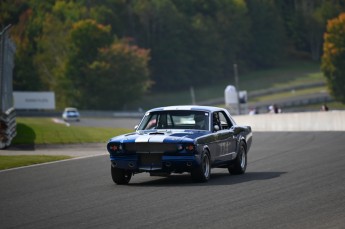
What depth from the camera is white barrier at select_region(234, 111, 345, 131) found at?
46.1 metres

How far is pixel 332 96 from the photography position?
107 metres

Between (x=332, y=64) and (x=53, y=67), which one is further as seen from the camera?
(x=53, y=67)

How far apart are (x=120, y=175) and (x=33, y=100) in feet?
292

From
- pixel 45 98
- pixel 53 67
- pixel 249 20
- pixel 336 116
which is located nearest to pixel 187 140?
pixel 336 116

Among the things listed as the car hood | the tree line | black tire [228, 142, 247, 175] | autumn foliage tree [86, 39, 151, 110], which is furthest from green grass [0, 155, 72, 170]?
the tree line

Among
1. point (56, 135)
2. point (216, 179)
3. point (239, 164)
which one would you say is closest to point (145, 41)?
point (56, 135)

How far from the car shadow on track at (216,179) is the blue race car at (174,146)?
0.68 ft

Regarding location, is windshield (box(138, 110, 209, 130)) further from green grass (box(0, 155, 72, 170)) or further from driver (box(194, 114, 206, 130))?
green grass (box(0, 155, 72, 170))

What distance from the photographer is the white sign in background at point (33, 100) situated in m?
104

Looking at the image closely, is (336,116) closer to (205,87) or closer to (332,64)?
(332,64)

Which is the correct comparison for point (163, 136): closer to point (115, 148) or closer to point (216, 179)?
point (115, 148)

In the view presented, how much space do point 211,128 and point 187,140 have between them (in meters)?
1.32

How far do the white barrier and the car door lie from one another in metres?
26.8

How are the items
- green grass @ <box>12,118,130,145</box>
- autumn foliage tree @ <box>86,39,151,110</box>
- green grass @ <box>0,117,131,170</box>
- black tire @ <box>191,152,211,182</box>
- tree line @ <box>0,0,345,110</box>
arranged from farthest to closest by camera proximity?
tree line @ <box>0,0,345,110</box>
autumn foliage tree @ <box>86,39,151,110</box>
green grass @ <box>12,118,130,145</box>
green grass @ <box>0,117,131,170</box>
black tire @ <box>191,152,211,182</box>
